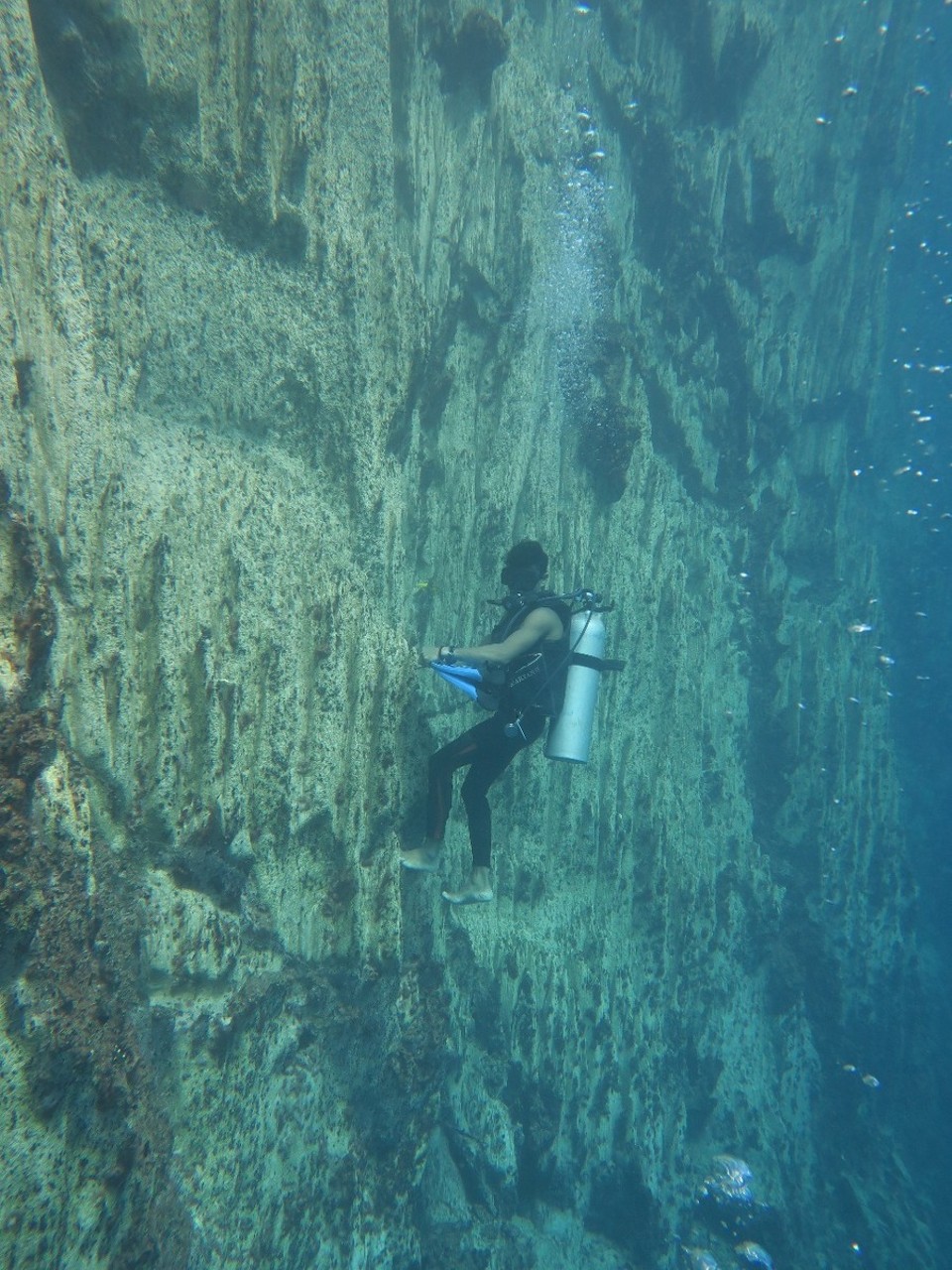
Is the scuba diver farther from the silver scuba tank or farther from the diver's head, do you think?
the silver scuba tank

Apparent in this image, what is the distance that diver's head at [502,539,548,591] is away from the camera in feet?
15.4

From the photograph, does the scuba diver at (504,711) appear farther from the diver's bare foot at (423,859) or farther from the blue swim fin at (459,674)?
the blue swim fin at (459,674)

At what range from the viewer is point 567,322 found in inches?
281

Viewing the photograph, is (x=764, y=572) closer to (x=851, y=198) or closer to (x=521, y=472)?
(x=521, y=472)

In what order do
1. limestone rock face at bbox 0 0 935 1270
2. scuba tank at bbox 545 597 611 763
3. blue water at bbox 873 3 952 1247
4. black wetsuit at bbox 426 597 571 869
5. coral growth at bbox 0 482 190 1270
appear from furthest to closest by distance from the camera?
blue water at bbox 873 3 952 1247 < scuba tank at bbox 545 597 611 763 < black wetsuit at bbox 426 597 571 869 < limestone rock face at bbox 0 0 935 1270 < coral growth at bbox 0 482 190 1270

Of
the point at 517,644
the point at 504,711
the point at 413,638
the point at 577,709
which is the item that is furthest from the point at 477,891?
the point at 413,638

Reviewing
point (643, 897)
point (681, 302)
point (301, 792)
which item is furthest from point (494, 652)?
point (681, 302)

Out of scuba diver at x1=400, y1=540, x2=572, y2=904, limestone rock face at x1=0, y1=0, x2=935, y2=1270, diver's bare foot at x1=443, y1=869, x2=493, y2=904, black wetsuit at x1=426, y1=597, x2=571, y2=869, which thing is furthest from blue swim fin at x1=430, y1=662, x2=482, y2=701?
diver's bare foot at x1=443, y1=869, x2=493, y2=904

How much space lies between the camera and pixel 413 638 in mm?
5543

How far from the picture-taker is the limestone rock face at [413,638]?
3.06 m

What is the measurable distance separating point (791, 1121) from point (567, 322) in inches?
404

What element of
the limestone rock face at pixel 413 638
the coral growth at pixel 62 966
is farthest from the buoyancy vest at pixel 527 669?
the coral growth at pixel 62 966

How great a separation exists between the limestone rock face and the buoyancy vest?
0.67 metres

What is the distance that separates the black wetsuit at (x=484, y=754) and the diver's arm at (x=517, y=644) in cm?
11
